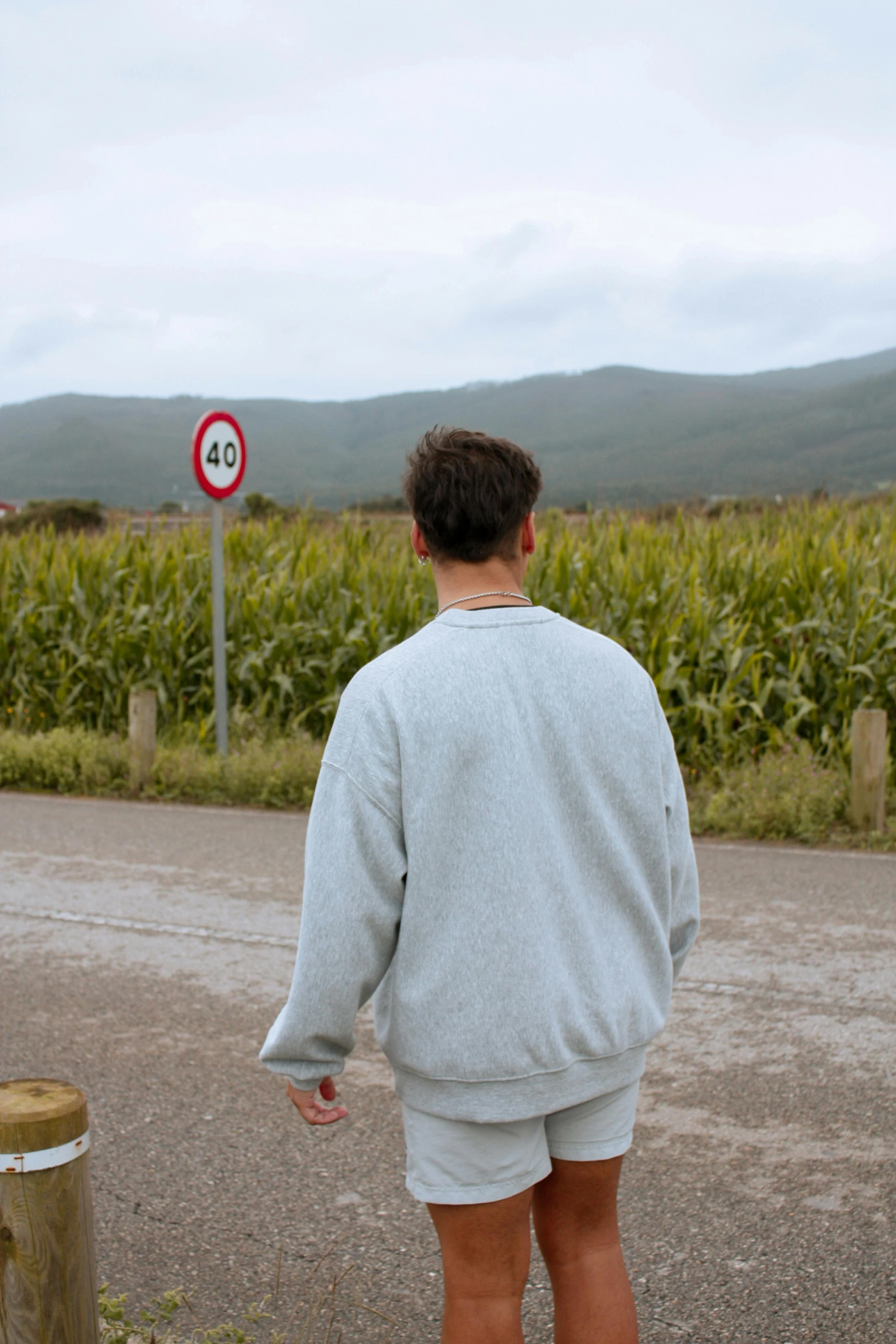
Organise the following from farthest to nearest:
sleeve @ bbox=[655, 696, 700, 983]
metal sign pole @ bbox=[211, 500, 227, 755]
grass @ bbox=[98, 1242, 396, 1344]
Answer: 1. metal sign pole @ bbox=[211, 500, 227, 755]
2. grass @ bbox=[98, 1242, 396, 1344]
3. sleeve @ bbox=[655, 696, 700, 983]

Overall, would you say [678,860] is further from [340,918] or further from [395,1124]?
[395,1124]

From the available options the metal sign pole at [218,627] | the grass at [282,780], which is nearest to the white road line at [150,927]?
the grass at [282,780]

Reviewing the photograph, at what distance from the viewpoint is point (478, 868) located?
198cm

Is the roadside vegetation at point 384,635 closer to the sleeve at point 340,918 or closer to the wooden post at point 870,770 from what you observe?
the wooden post at point 870,770

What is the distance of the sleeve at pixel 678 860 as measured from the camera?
2225 mm

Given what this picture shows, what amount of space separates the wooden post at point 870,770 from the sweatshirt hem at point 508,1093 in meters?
6.54

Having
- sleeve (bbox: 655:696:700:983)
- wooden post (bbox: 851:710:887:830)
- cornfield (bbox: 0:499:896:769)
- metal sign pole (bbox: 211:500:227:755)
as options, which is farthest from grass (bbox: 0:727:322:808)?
sleeve (bbox: 655:696:700:983)

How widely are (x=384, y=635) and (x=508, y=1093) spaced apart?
32.5ft

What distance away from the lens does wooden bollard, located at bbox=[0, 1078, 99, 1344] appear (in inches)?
82.6

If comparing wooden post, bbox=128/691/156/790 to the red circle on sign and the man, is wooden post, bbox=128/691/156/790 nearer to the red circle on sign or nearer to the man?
the red circle on sign

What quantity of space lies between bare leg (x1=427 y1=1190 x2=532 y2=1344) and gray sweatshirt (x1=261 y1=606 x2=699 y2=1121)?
180 millimetres

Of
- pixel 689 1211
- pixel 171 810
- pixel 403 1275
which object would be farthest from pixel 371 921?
pixel 171 810

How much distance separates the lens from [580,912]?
2.05m

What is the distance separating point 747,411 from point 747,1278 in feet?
560
